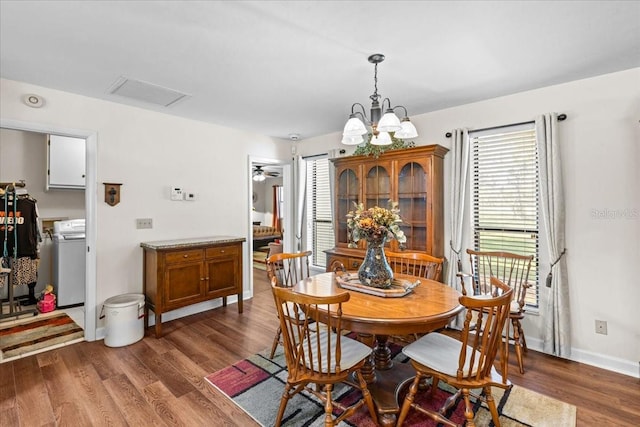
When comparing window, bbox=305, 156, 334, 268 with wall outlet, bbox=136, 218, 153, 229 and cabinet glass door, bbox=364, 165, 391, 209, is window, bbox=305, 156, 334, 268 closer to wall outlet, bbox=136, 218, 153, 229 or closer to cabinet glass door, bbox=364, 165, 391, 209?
cabinet glass door, bbox=364, 165, 391, 209

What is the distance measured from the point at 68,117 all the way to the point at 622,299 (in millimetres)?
5235

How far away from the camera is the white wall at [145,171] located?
3.04m

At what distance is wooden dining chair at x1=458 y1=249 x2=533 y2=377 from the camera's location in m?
2.64

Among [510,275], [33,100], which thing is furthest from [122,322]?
[510,275]

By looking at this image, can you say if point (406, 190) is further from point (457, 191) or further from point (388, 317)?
point (388, 317)

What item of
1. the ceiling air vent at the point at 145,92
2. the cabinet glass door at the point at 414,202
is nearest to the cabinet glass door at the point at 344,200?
the cabinet glass door at the point at 414,202

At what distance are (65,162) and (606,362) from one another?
651 cm

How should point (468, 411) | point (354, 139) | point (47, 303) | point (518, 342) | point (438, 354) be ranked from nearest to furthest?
point (468, 411) < point (438, 354) < point (354, 139) < point (518, 342) < point (47, 303)

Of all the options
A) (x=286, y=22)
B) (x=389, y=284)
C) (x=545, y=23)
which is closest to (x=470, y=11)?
(x=545, y=23)

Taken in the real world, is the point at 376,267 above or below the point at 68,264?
above

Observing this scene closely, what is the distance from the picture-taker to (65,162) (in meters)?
4.34

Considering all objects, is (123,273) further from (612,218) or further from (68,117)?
(612,218)

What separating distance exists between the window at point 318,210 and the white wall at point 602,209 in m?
2.77

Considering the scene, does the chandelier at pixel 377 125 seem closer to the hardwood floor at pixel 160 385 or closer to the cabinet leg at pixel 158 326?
the hardwood floor at pixel 160 385
